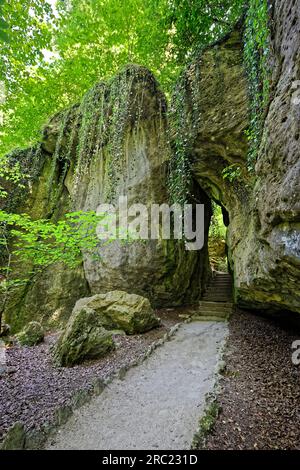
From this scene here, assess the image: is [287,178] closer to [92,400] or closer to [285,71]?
[285,71]

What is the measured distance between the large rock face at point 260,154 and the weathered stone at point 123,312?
8.30 ft

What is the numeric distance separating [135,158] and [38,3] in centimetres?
467

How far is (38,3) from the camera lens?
5309 millimetres

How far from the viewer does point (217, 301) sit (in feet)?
31.9

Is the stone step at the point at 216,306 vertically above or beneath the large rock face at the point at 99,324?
beneath

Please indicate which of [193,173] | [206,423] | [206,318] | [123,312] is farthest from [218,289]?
[206,423]

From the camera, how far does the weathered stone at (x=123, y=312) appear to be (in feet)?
20.0

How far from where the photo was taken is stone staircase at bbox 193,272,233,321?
8.16 metres

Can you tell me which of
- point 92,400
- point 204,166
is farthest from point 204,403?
point 204,166

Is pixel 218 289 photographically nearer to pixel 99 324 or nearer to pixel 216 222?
pixel 216 222

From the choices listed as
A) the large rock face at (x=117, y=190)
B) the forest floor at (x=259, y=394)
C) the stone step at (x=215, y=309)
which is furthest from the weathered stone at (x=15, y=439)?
the stone step at (x=215, y=309)

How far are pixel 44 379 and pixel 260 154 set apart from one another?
16.3 ft

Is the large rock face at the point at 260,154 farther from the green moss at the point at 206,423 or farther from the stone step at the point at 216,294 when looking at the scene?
the stone step at the point at 216,294

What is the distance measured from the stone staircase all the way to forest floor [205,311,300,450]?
2.18 meters
